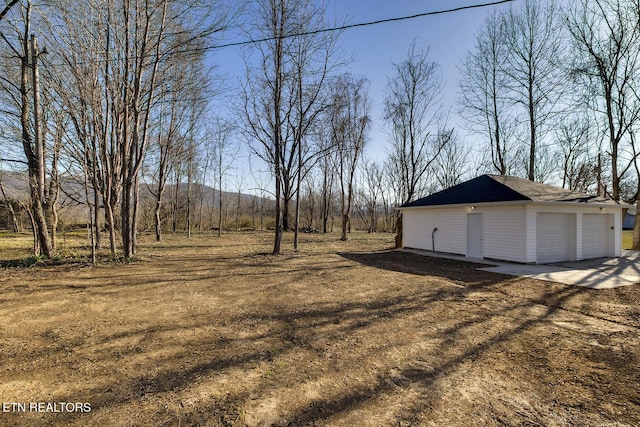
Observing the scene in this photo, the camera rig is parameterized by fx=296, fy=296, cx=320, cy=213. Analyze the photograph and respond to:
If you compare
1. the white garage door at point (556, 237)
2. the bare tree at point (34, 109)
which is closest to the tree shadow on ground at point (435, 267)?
the white garage door at point (556, 237)

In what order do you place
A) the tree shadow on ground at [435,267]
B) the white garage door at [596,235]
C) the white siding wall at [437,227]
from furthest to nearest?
the white siding wall at [437,227] < the white garage door at [596,235] < the tree shadow on ground at [435,267]

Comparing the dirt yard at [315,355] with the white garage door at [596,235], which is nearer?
the dirt yard at [315,355]

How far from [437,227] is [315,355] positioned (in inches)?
423

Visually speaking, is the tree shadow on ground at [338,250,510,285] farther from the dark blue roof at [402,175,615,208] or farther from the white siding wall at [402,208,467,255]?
the dark blue roof at [402,175,615,208]

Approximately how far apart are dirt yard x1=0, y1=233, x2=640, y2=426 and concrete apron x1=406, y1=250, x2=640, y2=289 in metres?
0.85

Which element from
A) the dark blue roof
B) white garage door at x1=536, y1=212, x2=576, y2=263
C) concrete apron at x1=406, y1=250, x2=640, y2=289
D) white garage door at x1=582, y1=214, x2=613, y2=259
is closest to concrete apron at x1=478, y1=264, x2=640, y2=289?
concrete apron at x1=406, y1=250, x2=640, y2=289

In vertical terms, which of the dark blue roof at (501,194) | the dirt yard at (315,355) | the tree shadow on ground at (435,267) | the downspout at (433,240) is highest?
the dark blue roof at (501,194)

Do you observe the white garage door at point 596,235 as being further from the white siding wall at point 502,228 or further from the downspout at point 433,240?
the downspout at point 433,240

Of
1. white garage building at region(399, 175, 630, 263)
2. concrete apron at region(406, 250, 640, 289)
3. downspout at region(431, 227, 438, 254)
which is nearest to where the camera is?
concrete apron at region(406, 250, 640, 289)

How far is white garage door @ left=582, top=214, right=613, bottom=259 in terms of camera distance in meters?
10.8

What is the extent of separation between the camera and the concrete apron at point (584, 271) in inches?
275

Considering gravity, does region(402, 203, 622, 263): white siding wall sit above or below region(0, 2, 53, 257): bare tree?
below

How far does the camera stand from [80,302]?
513cm

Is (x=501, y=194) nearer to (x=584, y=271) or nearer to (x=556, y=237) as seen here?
(x=556, y=237)
